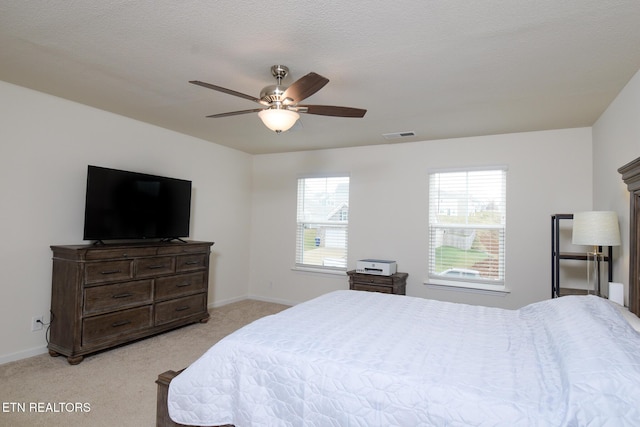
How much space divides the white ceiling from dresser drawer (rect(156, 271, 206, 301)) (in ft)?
6.10

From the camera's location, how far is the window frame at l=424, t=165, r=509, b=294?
4199 millimetres

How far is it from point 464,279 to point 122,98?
4294 millimetres

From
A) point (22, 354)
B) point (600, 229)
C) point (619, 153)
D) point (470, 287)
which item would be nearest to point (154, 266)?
point (22, 354)

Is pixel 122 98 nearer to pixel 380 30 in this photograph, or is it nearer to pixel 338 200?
pixel 380 30

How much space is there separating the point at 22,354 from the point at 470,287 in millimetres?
4687

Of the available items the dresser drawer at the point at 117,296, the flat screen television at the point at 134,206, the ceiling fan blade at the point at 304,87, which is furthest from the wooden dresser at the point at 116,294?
the ceiling fan blade at the point at 304,87

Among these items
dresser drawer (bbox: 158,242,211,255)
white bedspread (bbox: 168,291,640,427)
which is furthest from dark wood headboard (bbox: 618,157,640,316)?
dresser drawer (bbox: 158,242,211,255)

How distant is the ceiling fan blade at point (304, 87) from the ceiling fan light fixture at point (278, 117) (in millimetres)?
82

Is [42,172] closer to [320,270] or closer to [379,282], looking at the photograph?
[320,270]

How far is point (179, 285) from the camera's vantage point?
4062 millimetres

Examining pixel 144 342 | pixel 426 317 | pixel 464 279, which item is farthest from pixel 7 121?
pixel 464 279

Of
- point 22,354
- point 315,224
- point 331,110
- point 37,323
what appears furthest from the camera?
point 315,224

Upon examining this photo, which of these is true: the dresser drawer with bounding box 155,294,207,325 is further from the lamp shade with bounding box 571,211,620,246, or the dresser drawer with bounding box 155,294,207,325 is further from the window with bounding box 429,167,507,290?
the lamp shade with bounding box 571,211,620,246

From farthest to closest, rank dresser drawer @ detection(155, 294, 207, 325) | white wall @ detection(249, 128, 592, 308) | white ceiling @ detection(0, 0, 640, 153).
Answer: white wall @ detection(249, 128, 592, 308), dresser drawer @ detection(155, 294, 207, 325), white ceiling @ detection(0, 0, 640, 153)
